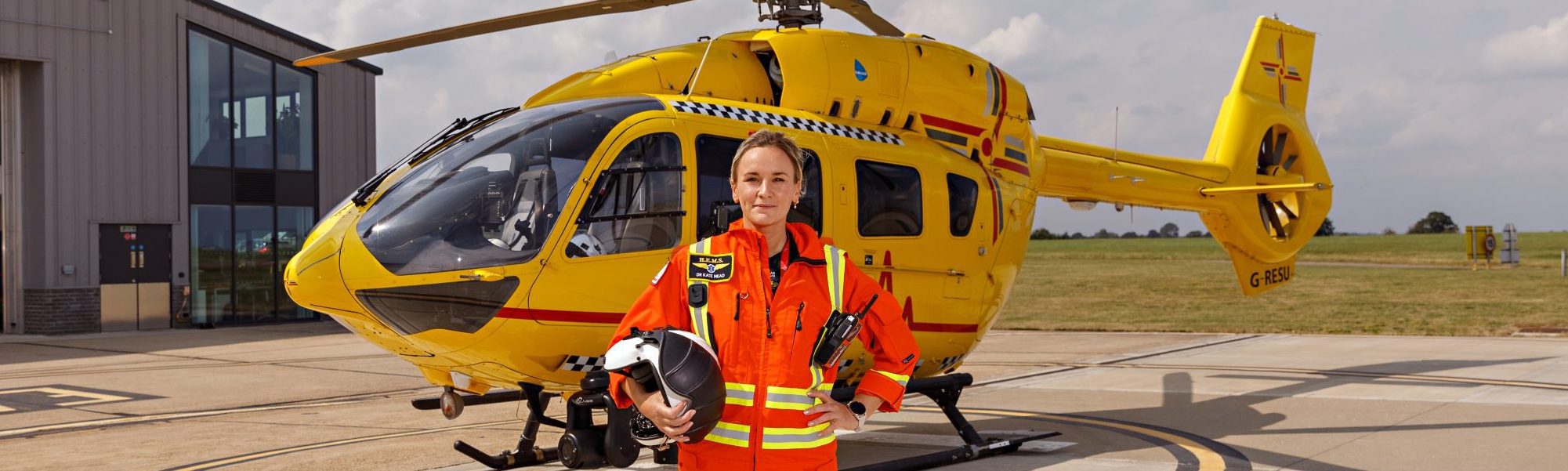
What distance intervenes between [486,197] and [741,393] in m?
3.58

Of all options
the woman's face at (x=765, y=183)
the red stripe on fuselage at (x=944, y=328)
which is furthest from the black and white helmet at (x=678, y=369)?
the red stripe on fuselage at (x=944, y=328)

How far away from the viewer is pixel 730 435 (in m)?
3.50

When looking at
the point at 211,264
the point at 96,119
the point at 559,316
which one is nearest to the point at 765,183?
the point at 559,316

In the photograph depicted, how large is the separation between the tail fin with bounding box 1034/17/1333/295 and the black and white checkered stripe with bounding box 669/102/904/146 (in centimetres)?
311

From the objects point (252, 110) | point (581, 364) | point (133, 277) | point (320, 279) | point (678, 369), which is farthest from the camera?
point (252, 110)

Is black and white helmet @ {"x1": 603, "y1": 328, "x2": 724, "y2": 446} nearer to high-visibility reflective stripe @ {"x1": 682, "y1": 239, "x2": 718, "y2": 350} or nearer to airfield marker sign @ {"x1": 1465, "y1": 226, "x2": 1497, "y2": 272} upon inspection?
high-visibility reflective stripe @ {"x1": 682, "y1": 239, "x2": 718, "y2": 350}

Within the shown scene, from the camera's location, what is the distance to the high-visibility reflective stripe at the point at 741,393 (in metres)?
3.47

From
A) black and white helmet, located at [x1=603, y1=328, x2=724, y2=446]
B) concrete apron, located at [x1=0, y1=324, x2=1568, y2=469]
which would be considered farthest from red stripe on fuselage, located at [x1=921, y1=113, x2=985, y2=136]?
black and white helmet, located at [x1=603, y1=328, x2=724, y2=446]

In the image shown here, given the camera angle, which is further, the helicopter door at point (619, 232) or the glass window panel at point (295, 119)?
→ the glass window panel at point (295, 119)

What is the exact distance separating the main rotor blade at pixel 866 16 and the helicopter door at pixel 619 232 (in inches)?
99.1

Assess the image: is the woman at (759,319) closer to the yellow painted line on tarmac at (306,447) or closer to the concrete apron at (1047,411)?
the concrete apron at (1047,411)

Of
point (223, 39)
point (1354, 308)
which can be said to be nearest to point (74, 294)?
point (223, 39)

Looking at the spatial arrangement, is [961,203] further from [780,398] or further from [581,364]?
[780,398]

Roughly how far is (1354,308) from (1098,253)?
5763 centimetres
